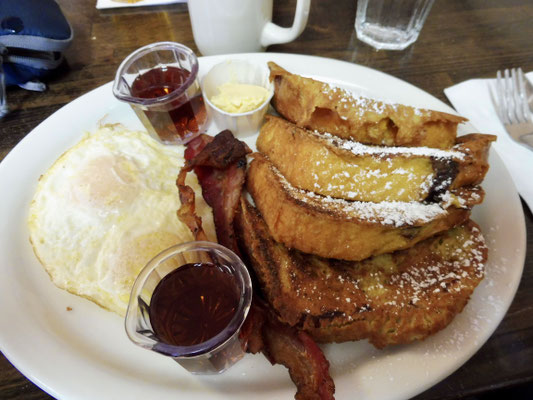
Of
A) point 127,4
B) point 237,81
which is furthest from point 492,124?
point 127,4

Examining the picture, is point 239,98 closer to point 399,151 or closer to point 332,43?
→ point 399,151

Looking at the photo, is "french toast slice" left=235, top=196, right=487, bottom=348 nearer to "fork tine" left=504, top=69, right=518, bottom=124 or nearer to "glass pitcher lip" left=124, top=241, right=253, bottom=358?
"glass pitcher lip" left=124, top=241, right=253, bottom=358

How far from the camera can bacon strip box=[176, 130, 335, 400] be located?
1.07m

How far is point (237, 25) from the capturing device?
6.22 feet

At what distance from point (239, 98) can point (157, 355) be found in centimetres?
120

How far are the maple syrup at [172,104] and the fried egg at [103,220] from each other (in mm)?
213

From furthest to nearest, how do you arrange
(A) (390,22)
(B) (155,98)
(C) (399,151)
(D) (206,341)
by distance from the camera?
(A) (390,22) < (B) (155,98) < (C) (399,151) < (D) (206,341)

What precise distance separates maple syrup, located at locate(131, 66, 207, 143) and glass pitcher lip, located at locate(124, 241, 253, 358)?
79 centimetres

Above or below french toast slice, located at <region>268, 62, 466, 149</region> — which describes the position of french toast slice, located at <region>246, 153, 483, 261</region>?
below

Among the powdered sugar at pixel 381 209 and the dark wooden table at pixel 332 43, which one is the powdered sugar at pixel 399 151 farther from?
the dark wooden table at pixel 332 43

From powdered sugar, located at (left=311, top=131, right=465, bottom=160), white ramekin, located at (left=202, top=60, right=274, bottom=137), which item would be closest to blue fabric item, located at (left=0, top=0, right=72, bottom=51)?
white ramekin, located at (left=202, top=60, right=274, bottom=137)

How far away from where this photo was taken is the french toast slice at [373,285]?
1.10 m

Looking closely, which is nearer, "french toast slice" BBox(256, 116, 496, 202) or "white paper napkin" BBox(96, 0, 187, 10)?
"french toast slice" BBox(256, 116, 496, 202)

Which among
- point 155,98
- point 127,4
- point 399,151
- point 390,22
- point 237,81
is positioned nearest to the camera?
point 399,151
